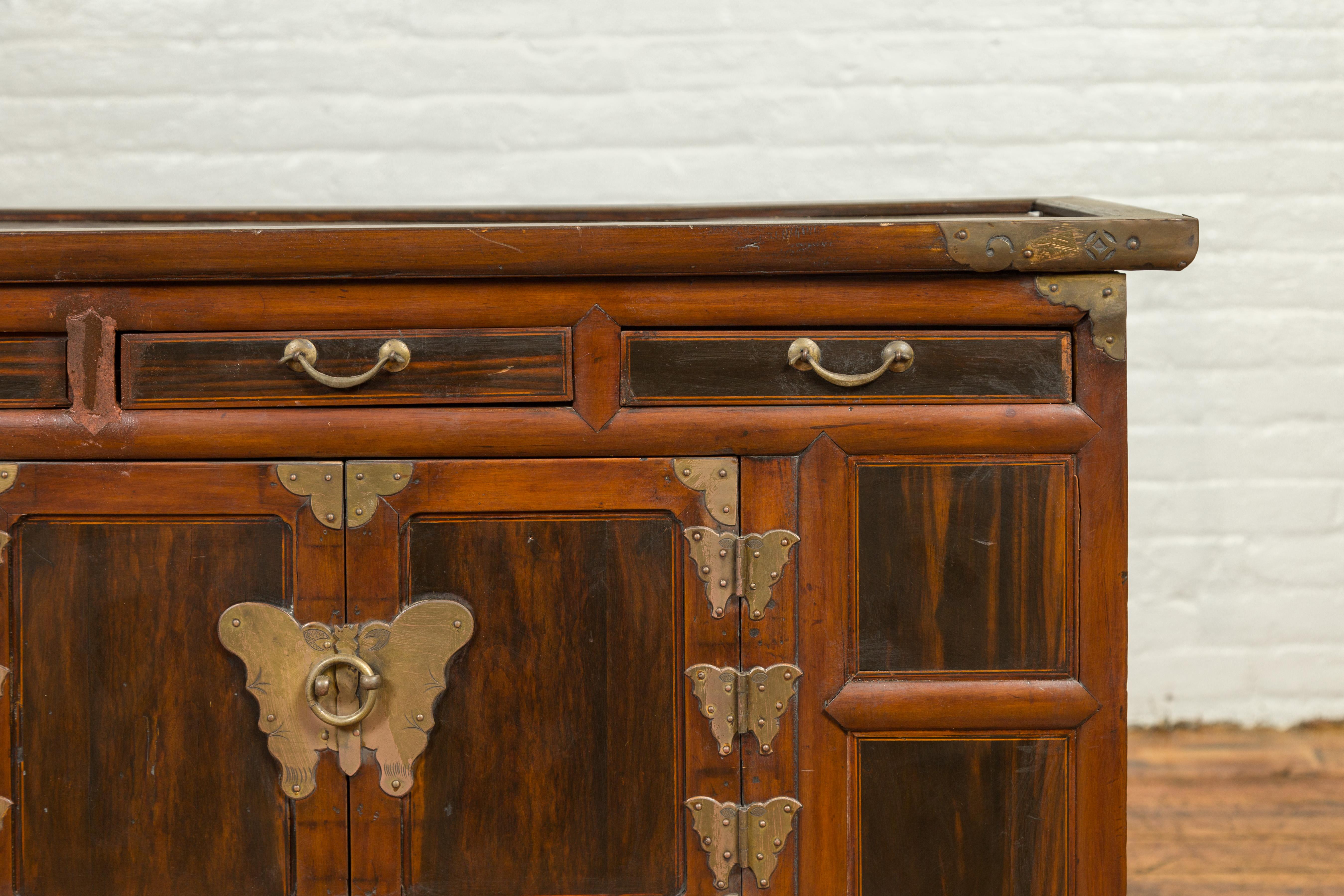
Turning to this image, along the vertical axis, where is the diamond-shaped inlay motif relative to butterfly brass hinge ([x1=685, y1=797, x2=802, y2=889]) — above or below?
above

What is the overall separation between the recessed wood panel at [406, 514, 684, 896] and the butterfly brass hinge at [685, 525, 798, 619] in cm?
4

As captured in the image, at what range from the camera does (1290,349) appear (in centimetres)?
245

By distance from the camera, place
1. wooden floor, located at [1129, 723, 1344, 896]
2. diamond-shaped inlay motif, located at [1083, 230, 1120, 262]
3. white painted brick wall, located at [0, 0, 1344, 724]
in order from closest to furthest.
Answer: diamond-shaped inlay motif, located at [1083, 230, 1120, 262] → wooden floor, located at [1129, 723, 1344, 896] → white painted brick wall, located at [0, 0, 1344, 724]

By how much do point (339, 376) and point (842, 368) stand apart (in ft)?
2.20

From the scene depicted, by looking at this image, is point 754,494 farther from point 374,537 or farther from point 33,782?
point 33,782

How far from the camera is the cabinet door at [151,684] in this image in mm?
1462

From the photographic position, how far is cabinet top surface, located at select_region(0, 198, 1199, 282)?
1.40 m

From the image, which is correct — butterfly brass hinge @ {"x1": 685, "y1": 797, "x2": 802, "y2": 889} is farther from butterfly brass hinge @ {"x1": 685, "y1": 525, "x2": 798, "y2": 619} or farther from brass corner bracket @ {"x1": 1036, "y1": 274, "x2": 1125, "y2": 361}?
brass corner bracket @ {"x1": 1036, "y1": 274, "x2": 1125, "y2": 361}

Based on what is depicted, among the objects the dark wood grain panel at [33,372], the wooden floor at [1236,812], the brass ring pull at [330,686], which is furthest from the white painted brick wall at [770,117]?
the brass ring pull at [330,686]

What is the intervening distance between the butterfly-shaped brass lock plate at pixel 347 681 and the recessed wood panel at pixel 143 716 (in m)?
0.03

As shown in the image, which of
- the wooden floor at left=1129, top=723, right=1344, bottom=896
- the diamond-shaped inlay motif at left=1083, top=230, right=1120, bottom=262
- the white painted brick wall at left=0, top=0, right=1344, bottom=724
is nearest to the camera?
the diamond-shaped inlay motif at left=1083, top=230, right=1120, bottom=262

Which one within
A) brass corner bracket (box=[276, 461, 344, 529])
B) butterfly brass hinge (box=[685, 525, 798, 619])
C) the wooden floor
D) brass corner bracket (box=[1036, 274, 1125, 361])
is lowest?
the wooden floor

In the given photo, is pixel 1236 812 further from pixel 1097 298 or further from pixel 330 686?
pixel 330 686

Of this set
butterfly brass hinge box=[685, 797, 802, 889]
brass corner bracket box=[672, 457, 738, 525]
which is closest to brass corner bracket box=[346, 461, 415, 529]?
brass corner bracket box=[672, 457, 738, 525]
